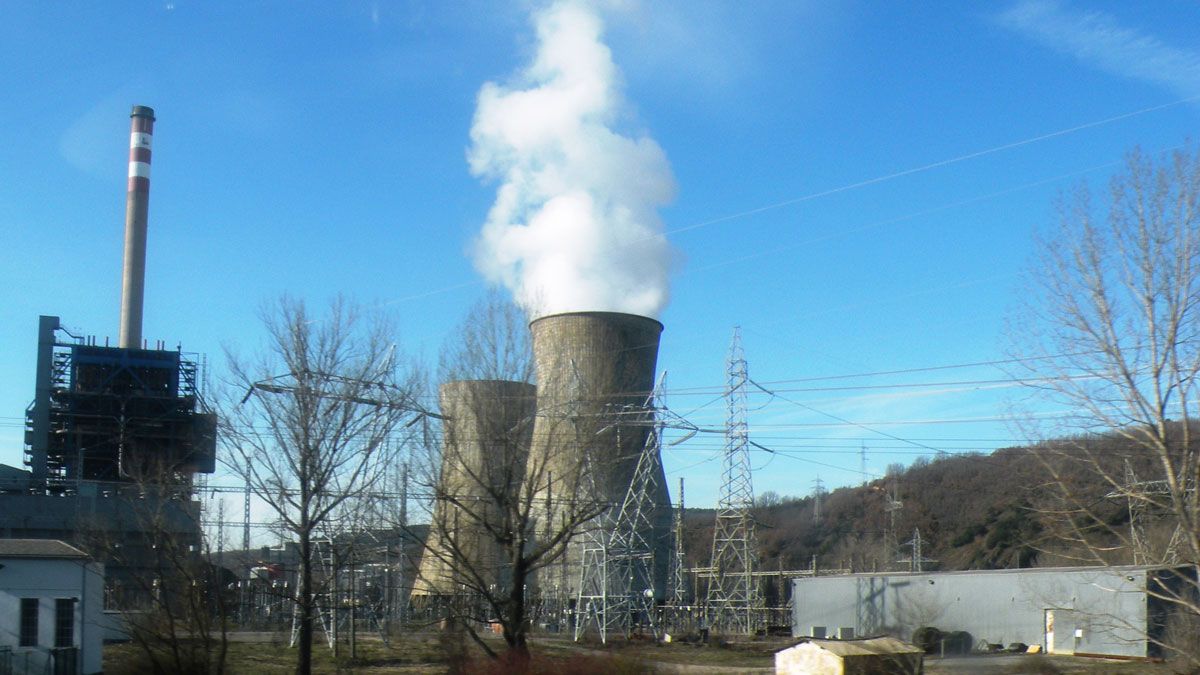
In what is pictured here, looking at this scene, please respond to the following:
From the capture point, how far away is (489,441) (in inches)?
658

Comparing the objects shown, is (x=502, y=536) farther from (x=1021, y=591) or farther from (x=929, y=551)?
(x=929, y=551)

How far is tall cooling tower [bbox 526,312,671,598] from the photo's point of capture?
17.5 m

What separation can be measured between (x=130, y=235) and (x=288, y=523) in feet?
101

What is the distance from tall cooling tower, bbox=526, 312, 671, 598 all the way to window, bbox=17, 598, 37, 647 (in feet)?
27.5

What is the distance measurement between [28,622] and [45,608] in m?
0.31

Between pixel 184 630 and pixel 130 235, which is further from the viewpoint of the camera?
pixel 130 235

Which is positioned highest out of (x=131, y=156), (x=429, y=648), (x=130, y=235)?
(x=131, y=156)

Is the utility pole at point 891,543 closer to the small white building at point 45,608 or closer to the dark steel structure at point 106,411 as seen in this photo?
the dark steel structure at point 106,411

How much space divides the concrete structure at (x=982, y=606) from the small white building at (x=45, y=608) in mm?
20797

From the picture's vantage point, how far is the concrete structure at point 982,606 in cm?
2664

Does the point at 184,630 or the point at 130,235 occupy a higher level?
the point at 130,235

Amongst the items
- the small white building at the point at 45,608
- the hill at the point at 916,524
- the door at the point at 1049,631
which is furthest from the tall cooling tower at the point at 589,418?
the hill at the point at 916,524

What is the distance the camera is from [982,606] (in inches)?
1224

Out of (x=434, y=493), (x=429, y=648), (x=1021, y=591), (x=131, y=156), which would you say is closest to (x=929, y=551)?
(x=1021, y=591)
